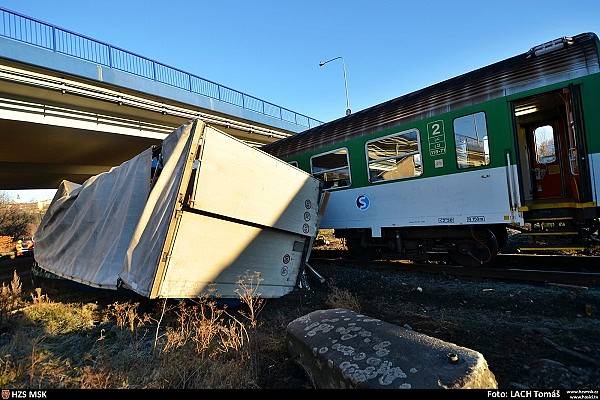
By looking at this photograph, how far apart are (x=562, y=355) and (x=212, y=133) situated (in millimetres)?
4798

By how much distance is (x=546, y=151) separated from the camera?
324 inches

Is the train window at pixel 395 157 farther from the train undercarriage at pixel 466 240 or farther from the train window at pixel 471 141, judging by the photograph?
the train undercarriage at pixel 466 240

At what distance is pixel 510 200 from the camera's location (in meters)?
6.33

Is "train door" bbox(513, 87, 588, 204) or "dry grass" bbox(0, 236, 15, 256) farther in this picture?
"dry grass" bbox(0, 236, 15, 256)

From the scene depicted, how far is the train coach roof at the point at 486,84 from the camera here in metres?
5.77

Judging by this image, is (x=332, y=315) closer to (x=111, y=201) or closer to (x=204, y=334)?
(x=204, y=334)

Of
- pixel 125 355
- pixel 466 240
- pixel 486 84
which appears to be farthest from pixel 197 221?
pixel 486 84

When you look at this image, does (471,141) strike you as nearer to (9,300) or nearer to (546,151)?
(546,151)

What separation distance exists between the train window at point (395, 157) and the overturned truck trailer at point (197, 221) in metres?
2.22

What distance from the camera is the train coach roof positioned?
5.77 metres

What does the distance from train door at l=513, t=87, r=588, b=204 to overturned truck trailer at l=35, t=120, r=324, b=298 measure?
4271 mm

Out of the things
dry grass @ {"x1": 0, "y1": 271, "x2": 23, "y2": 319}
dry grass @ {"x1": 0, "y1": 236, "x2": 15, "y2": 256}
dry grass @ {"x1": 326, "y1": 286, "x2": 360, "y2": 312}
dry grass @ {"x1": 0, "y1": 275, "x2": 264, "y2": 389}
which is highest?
dry grass @ {"x1": 0, "y1": 236, "x2": 15, "y2": 256}

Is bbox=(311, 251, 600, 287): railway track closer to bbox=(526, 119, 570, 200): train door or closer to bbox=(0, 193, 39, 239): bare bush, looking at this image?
bbox=(526, 119, 570, 200): train door

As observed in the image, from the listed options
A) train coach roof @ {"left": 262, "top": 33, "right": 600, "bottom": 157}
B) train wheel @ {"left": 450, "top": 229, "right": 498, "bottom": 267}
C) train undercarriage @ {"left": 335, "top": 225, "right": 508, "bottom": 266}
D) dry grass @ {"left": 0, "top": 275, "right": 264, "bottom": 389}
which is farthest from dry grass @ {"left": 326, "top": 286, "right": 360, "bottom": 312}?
train coach roof @ {"left": 262, "top": 33, "right": 600, "bottom": 157}
